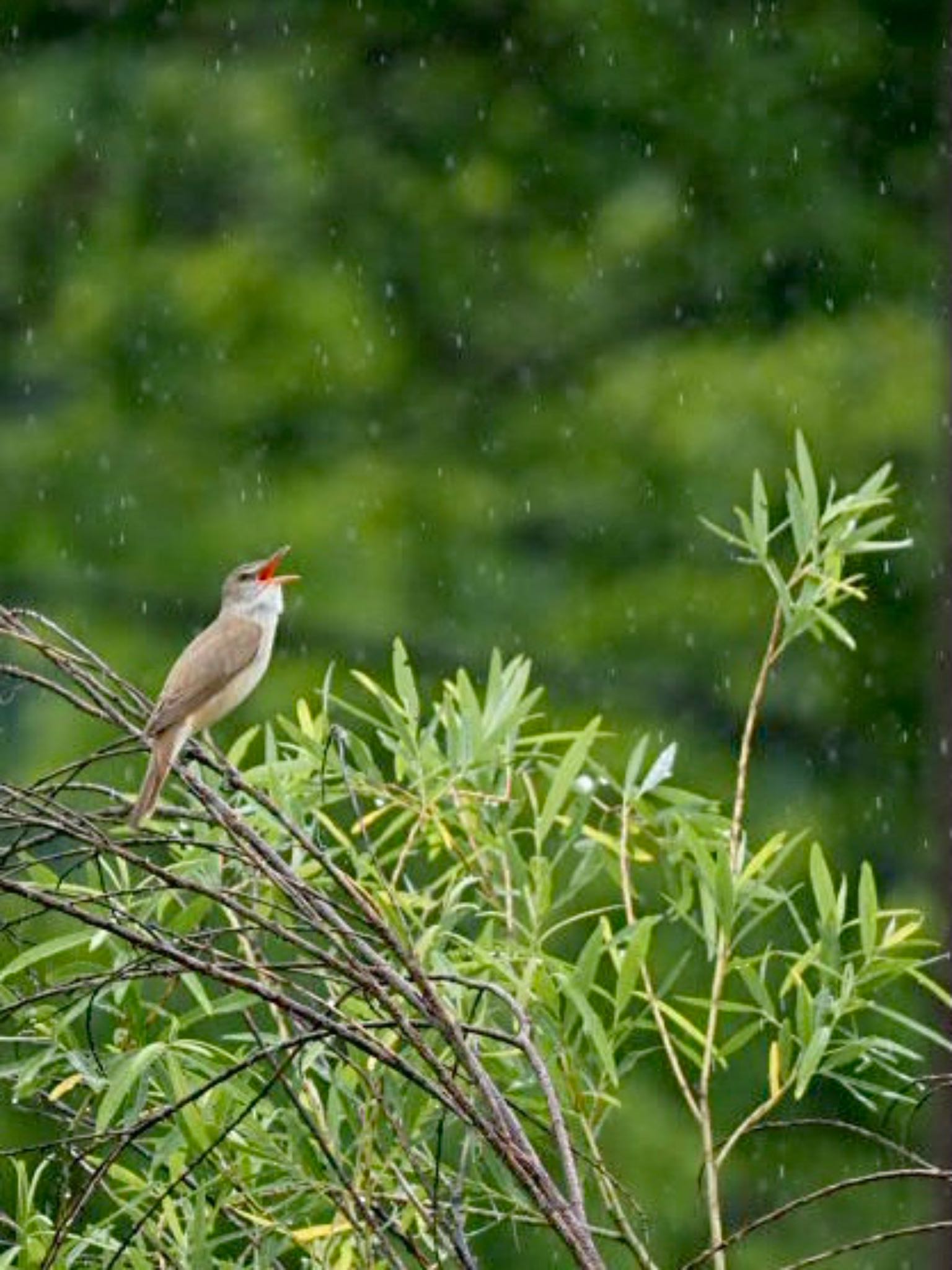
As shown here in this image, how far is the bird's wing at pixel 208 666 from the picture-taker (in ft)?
11.8

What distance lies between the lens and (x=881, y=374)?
8.41m

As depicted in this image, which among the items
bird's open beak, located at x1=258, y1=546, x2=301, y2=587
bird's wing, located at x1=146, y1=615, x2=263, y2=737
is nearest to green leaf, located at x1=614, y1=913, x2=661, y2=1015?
bird's open beak, located at x1=258, y1=546, x2=301, y2=587

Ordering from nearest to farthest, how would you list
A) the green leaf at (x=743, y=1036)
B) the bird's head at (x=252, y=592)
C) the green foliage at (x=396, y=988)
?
the green foliage at (x=396, y=988) → the green leaf at (x=743, y=1036) → the bird's head at (x=252, y=592)

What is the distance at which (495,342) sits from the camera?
9.02m

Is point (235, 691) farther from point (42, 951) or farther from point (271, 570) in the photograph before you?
point (42, 951)

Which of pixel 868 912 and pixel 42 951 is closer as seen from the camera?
pixel 42 951

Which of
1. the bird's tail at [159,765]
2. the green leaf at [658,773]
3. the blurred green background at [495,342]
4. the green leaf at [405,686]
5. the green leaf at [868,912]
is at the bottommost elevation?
the blurred green background at [495,342]

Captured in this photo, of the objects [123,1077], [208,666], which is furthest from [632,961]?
[208,666]

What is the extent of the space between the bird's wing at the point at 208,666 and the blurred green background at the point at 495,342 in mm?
3572

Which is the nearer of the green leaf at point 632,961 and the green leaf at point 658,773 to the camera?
the green leaf at point 632,961

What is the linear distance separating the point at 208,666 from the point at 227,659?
6 centimetres

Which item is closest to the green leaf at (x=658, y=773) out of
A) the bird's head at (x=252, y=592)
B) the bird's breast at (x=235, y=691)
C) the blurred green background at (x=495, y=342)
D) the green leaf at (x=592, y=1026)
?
the green leaf at (x=592, y=1026)

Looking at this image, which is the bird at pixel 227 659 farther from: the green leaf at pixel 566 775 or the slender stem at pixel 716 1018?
the slender stem at pixel 716 1018

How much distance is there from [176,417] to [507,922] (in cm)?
641
